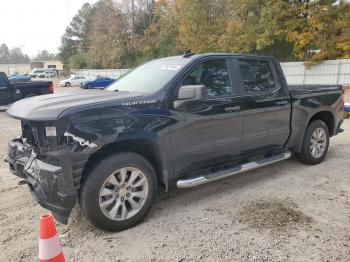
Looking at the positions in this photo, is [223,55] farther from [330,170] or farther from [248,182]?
[330,170]

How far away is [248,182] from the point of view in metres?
4.86

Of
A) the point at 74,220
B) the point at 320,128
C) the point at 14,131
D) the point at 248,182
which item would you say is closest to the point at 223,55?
the point at 248,182

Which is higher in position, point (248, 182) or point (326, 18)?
point (326, 18)

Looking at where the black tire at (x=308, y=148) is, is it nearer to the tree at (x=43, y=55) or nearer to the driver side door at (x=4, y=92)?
the driver side door at (x=4, y=92)

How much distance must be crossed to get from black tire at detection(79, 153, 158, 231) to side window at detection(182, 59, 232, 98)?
1.21m

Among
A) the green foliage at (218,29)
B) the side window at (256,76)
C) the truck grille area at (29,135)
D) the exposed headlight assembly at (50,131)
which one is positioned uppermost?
the green foliage at (218,29)

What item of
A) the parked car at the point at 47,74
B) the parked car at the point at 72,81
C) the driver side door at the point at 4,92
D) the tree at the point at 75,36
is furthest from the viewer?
the tree at the point at 75,36

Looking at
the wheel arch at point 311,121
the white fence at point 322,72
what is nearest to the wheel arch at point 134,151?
the wheel arch at point 311,121

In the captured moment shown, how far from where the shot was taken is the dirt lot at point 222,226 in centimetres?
303

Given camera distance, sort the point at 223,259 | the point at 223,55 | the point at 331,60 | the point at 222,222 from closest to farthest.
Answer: the point at 223,259
the point at 222,222
the point at 223,55
the point at 331,60

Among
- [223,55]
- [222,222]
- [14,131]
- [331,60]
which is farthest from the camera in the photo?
[331,60]

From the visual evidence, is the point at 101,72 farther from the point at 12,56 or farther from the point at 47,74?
the point at 12,56

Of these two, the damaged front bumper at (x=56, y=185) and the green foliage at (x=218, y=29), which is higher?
the green foliage at (x=218, y=29)

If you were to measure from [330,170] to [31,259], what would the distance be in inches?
181
